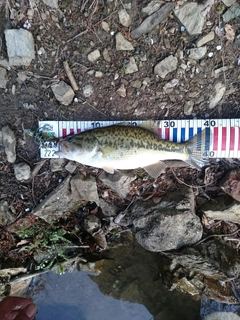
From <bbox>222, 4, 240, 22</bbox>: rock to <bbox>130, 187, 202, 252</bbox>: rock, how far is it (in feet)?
8.54

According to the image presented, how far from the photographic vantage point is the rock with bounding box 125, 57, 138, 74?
4.29 metres

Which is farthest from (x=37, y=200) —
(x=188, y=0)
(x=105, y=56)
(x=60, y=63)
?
(x=188, y=0)

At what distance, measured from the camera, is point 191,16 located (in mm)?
4145

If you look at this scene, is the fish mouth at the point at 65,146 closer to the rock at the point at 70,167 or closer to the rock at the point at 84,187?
the rock at the point at 70,167

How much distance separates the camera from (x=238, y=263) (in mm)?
4727

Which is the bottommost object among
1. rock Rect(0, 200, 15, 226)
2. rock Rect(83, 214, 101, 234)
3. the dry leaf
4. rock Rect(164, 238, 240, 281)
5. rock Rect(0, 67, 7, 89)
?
rock Rect(164, 238, 240, 281)

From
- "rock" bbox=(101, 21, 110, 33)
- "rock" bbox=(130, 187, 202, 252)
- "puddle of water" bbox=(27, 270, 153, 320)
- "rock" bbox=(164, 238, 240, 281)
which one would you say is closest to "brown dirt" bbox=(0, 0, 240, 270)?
"rock" bbox=(101, 21, 110, 33)

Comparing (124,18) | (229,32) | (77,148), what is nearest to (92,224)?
(77,148)

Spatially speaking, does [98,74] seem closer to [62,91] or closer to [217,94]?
[62,91]

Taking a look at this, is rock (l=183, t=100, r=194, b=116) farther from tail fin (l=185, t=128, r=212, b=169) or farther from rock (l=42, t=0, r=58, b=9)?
rock (l=42, t=0, r=58, b=9)

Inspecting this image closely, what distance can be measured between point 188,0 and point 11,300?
5.39 m

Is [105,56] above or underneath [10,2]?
underneath

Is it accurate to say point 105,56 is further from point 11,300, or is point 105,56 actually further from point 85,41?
point 11,300

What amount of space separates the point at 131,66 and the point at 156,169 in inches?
62.2
